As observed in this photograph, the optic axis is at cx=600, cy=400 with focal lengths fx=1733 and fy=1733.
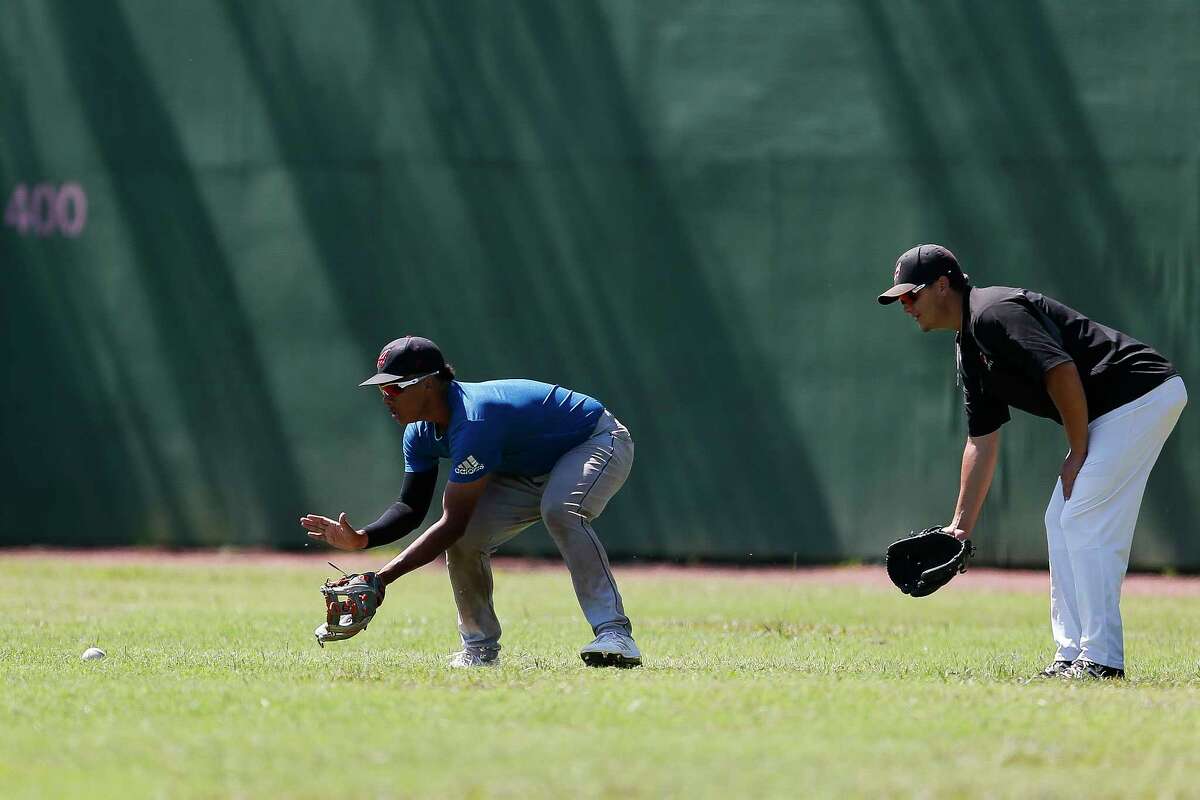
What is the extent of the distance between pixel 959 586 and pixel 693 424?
112 inches

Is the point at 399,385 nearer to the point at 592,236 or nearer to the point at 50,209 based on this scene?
the point at 592,236

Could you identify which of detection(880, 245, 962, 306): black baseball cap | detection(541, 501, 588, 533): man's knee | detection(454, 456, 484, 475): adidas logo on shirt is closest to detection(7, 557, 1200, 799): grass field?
detection(541, 501, 588, 533): man's knee

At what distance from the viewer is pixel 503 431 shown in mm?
7855

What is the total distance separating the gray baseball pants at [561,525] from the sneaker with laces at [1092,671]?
2001 mm

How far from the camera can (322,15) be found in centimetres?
1667

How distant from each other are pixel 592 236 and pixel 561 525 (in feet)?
28.0

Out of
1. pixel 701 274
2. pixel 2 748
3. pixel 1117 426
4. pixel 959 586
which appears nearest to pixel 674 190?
pixel 701 274

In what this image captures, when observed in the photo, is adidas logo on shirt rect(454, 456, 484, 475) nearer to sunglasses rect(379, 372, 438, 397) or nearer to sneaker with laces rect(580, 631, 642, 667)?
sunglasses rect(379, 372, 438, 397)

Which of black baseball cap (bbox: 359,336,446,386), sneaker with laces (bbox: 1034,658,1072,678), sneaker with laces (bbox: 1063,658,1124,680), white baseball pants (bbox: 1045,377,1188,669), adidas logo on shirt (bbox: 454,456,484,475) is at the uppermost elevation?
black baseball cap (bbox: 359,336,446,386)

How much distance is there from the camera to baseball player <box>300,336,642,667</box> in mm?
7664

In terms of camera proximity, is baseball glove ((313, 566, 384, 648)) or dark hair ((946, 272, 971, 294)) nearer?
baseball glove ((313, 566, 384, 648))

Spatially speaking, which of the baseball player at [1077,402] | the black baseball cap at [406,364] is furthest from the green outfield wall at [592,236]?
the black baseball cap at [406,364]

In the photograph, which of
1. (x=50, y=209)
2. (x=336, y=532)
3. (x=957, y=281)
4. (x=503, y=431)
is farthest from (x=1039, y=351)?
(x=50, y=209)

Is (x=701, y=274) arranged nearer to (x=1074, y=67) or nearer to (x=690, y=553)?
(x=690, y=553)
